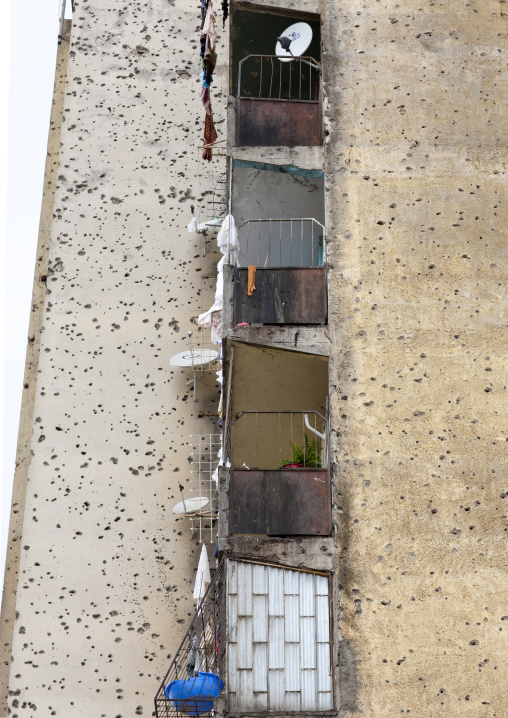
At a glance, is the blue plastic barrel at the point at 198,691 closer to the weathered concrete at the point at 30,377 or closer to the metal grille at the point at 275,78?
the weathered concrete at the point at 30,377

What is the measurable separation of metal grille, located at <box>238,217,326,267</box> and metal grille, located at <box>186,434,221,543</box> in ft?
8.58

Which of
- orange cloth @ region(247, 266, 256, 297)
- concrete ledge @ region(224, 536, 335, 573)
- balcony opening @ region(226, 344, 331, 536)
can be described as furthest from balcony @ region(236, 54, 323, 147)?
concrete ledge @ region(224, 536, 335, 573)

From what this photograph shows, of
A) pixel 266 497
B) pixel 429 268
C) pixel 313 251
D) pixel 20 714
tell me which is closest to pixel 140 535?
pixel 20 714

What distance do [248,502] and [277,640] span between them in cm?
145

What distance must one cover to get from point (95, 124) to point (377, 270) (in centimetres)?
689

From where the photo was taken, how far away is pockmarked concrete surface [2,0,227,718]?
1302 centimetres

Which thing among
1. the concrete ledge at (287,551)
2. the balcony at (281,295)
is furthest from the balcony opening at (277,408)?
the concrete ledge at (287,551)

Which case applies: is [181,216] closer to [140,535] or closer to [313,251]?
[313,251]

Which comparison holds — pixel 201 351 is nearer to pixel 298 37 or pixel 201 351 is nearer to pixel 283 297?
pixel 283 297

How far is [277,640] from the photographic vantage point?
399 inches

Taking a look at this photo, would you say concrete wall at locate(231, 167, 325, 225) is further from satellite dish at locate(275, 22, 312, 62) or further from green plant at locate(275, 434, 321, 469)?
green plant at locate(275, 434, 321, 469)

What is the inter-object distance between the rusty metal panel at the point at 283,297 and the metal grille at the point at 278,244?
2.01 metres

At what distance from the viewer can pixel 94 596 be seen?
43.4ft

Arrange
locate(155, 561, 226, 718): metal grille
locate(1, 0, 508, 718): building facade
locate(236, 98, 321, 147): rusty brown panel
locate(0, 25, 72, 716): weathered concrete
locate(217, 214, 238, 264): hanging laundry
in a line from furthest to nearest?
locate(0, 25, 72, 716): weathered concrete → locate(236, 98, 321, 147): rusty brown panel → locate(217, 214, 238, 264): hanging laundry → locate(1, 0, 508, 718): building facade → locate(155, 561, 226, 718): metal grille
